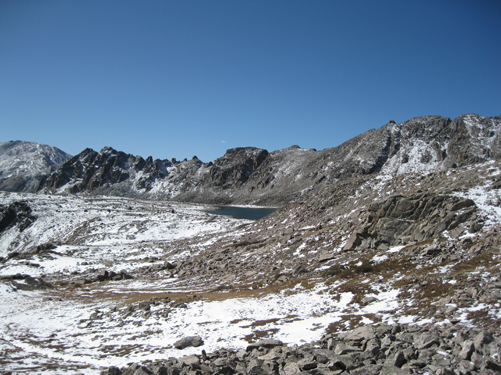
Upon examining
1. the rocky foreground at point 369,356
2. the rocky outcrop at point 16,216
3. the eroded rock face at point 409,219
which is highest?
the eroded rock face at point 409,219

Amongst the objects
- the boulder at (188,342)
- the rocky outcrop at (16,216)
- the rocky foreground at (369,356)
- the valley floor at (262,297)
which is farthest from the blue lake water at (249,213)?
the rocky foreground at (369,356)

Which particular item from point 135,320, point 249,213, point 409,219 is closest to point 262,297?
point 135,320

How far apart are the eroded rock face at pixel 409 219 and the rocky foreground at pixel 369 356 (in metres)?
14.7

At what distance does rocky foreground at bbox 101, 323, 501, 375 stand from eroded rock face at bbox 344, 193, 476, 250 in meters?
14.7

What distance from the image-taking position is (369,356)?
9.67 m

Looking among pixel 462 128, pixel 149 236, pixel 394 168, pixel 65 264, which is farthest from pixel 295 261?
pixel 462 128

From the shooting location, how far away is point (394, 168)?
16762cm

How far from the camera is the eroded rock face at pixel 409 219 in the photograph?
Answer: 2280cm

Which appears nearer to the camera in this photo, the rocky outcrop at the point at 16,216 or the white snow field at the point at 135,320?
the white snow field at the point at 135,320

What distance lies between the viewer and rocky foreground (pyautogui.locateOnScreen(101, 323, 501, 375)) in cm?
816

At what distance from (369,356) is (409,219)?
767 inches

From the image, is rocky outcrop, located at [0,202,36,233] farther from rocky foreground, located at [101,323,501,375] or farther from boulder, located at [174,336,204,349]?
rocky foreground, located at [101,323,501,375]

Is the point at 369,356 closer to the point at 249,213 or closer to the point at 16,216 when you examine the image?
the point at 16,216

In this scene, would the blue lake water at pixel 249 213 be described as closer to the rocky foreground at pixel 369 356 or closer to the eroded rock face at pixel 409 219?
the eroded rock face at pixel 409 219
